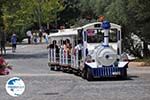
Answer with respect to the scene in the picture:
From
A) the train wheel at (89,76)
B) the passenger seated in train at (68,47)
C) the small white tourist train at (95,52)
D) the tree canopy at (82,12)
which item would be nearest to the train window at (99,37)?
the small white tourist train at (95,52)

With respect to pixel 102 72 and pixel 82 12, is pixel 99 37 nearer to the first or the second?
pixel 102 72

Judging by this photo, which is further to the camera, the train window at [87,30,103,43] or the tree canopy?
the tree canopy

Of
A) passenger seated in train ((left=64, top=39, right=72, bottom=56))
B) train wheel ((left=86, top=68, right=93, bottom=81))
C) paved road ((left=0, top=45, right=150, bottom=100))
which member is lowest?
paved road ((left=0, top=45, right=150, bottom=100))

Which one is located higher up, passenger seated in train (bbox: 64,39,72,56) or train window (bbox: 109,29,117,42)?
train window (bbox: 109,29,117,42)

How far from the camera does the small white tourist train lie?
81.4ft

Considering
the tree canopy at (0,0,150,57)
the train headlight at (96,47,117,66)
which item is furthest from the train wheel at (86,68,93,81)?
the tree canopy at (0,0,150,57)

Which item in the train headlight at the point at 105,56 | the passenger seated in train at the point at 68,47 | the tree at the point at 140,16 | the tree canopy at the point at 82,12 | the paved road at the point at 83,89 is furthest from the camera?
the tree canopy at the point at 82,12

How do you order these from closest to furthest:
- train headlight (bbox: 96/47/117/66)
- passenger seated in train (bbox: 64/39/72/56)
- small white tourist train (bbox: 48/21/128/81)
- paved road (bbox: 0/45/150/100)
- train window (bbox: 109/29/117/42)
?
paved road (bbox: 0/45/150/100) → train headlight (bbox: 96/47/117/66) → small white tourist train (bbox: 48/21/128/81) → train window (bbox: 109/29/117/42) → passenger seated in train (bbox: 64/39/72/56)

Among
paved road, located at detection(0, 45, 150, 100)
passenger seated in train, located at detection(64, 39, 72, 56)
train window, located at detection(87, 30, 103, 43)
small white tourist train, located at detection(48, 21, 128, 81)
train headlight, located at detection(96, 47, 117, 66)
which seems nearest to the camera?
paved road, located at detection(0, 45, 150, 100)

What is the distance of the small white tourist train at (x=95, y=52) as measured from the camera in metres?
24.8

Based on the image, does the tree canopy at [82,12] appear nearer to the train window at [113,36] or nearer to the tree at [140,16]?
the tree at [140,16]

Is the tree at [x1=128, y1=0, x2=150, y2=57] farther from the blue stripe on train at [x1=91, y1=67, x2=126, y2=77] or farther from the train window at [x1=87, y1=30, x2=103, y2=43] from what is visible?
the blue stripe on train at [x1=91, y1=67, x2=126, y2=77]

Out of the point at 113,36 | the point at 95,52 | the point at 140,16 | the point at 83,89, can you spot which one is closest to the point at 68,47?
the point at 113,36

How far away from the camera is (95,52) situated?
82.0ft
